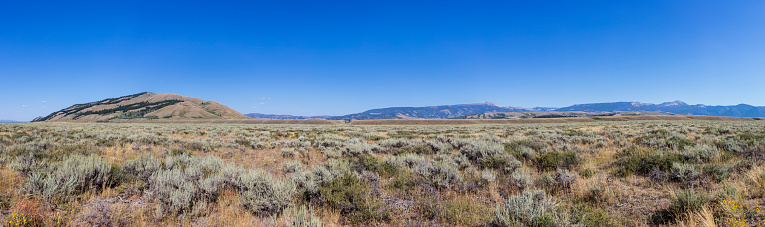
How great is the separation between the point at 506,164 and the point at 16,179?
11.7m

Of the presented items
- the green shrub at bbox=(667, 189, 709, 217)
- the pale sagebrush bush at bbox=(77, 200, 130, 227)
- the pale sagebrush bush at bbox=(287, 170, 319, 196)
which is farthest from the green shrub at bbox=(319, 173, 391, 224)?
the green shrub at bbox=(667, 189, 709, 217)

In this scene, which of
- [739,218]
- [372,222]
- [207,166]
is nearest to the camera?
[739,218]

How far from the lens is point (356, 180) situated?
534 cm

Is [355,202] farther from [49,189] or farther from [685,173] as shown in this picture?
[685,173]

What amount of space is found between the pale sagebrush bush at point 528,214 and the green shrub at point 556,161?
4219 mm

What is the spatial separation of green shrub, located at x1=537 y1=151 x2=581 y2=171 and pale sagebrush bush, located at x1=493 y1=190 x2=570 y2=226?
4.22 meters

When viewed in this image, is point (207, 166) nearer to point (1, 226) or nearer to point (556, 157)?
point (1, 226)

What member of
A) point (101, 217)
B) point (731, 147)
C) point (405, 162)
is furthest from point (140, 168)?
point (731, 147)

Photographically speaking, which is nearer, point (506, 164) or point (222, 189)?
point (222, 189)

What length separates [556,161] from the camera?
727 cm

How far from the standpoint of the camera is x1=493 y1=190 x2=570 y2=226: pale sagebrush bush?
10.4 feet

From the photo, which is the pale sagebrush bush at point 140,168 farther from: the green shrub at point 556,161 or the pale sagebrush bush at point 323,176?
the green shrub at point 556,161

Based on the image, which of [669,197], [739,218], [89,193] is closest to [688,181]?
[669,197]

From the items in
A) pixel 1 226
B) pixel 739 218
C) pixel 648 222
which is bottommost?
pixel 648 222
